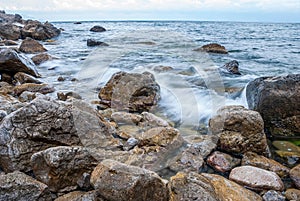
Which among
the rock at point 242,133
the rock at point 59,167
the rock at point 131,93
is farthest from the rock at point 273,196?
the rock at point 131,93

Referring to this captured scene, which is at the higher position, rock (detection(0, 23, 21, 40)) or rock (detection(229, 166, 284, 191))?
rock (detection(0, 23, 21, 40))

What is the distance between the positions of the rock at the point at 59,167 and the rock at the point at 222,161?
143cm

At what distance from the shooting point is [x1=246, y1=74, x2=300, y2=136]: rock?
12.8 feet

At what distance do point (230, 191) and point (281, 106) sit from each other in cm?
208

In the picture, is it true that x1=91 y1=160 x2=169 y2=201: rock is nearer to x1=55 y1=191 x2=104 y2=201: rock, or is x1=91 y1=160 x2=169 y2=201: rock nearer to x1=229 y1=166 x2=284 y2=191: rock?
x1=55 y1=191 x2=104 y2=201: rock

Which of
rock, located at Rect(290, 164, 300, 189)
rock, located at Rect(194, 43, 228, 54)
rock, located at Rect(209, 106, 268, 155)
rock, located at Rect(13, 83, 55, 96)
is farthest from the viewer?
rock, located at Rect(194, 43, 228, 54)

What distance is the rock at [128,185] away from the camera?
1962 millimetres

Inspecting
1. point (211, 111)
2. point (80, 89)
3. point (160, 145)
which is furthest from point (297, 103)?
point (80, 89)

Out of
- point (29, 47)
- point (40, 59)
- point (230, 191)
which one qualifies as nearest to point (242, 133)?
point (230, 191)

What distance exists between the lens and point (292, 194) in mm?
2465

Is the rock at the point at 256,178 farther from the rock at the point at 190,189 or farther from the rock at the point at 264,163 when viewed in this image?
the rock at the point at 190,189

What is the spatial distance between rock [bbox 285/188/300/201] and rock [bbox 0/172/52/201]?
2060mm

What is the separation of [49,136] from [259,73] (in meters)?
7.77

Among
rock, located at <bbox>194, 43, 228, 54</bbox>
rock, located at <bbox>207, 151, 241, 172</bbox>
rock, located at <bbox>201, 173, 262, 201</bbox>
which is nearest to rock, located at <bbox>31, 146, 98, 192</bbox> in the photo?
rock, located at <bbox>201, 173, 262, 201</bbox>
